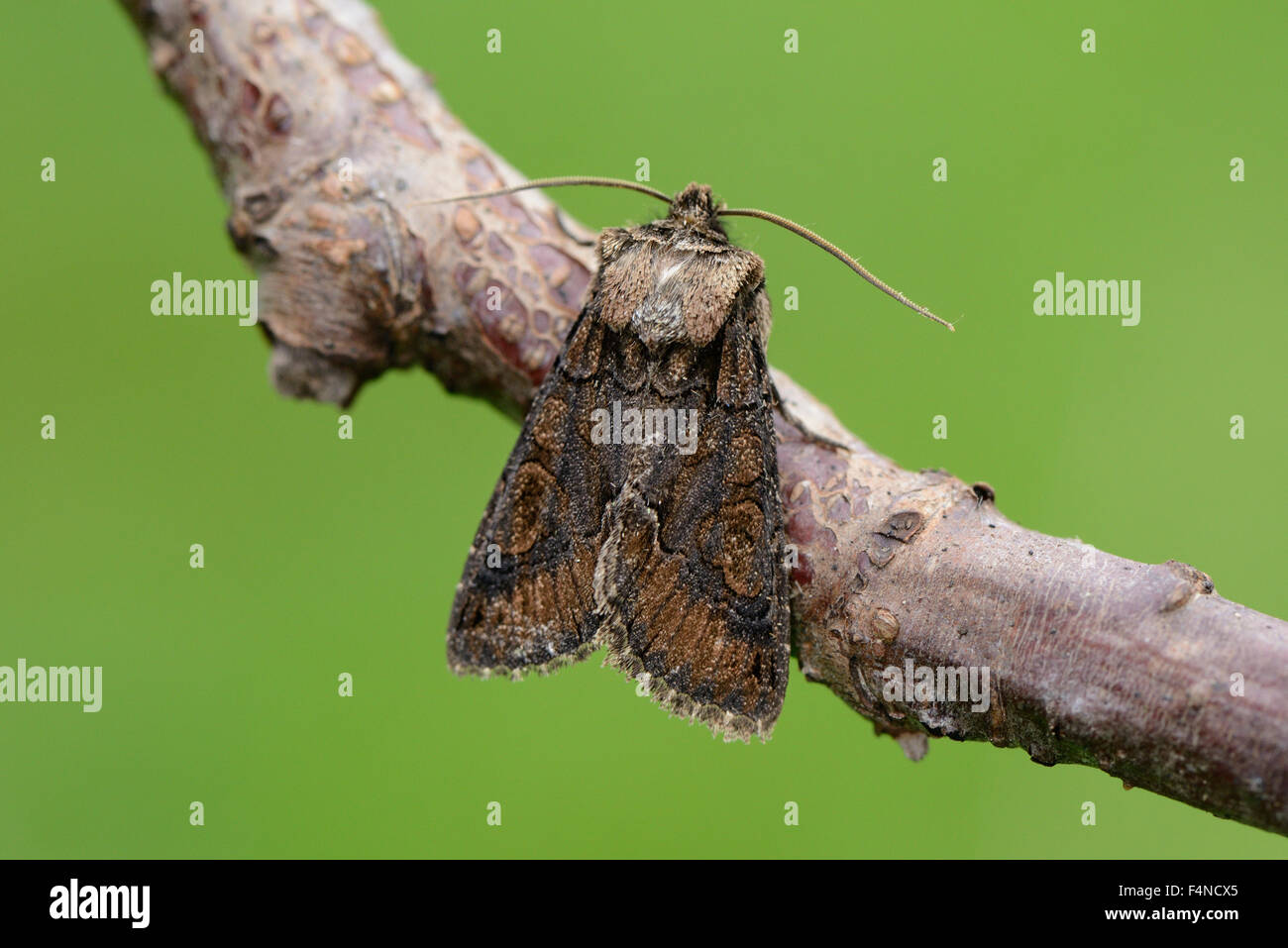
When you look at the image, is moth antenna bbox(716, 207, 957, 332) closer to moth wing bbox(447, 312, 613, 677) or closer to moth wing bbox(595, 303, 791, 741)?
moth wing bbox(595, 303, 791, 741)

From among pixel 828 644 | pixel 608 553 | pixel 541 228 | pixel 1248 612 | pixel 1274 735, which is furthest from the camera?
pixel 541 228

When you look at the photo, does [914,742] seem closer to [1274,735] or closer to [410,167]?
[1274,735]

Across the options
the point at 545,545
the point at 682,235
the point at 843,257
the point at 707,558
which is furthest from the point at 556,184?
the point at 707,558

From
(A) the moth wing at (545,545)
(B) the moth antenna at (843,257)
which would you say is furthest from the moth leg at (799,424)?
(A) the moth wing at (545,545)

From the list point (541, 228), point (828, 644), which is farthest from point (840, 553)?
point (541, 228)

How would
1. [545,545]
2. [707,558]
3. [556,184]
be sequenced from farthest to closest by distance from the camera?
1. [545,545]
2. [556,184]
3. [707,558]

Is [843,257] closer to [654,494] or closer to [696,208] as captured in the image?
[696,208]
